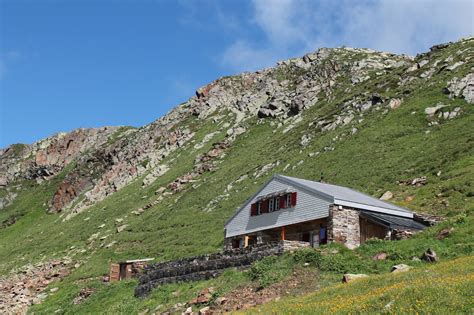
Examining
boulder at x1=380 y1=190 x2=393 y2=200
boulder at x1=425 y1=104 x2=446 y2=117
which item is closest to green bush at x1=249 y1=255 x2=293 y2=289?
boulder at x1=380 y1=190 x2=393 y2=200

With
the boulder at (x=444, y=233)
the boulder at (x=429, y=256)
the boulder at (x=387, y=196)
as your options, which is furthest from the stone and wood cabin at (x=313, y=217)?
the boulder at (x=387, y=196)

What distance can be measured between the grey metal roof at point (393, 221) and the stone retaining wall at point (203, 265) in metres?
8.23

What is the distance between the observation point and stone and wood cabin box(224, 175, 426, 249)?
124 feet

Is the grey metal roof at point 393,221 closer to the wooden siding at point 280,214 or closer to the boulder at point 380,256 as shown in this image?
the wooden siding at point 280,214

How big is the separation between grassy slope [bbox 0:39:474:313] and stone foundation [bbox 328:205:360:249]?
5.73 meters

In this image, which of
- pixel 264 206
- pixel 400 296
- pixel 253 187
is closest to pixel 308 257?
pixel 400 296

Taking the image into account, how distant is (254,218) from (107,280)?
54.1 ft

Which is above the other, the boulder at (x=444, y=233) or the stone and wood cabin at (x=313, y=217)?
the stone and wood cabin at (x=313, y=217)

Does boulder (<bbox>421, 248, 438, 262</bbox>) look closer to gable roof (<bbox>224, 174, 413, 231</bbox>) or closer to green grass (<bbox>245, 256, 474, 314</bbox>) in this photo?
green grass (<bbox>245, 256, 474, 314</bbox>)

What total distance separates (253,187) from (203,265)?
119 feet

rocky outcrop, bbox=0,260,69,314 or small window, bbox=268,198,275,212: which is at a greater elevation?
small window, bbox=268,198,275,212

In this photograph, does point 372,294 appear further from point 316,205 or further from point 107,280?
point 107,280

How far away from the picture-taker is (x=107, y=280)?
5331cm

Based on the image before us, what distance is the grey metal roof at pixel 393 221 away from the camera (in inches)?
1483
